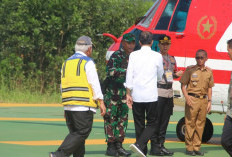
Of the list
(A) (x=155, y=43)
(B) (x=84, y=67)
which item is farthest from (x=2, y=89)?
(B) (x=84, y=67)

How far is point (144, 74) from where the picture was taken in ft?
32.0

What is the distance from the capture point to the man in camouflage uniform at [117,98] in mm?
10711

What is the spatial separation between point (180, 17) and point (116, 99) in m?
2.75

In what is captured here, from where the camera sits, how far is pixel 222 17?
12.3 metres

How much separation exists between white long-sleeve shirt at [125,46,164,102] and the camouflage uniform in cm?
84

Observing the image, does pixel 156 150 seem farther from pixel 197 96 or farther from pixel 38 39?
pixel 38 39

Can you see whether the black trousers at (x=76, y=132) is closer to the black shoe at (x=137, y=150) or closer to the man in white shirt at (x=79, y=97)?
the man in white shirt at (x=79, y=97)

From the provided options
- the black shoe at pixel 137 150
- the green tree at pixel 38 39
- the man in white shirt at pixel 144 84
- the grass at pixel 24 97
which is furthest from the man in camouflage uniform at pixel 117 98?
the green tree at pixel 38 39

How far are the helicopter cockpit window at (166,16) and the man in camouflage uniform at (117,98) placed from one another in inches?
88.2

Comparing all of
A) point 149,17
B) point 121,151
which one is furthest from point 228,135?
point 149,17

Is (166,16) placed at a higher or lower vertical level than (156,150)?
higher

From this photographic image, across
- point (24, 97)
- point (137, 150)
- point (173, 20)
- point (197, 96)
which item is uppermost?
point (173, 20)

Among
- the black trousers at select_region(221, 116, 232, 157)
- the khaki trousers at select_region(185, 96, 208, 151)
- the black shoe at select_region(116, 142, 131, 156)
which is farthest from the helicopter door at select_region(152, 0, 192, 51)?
the black trousers at select_region(221, 116, 232, 157)

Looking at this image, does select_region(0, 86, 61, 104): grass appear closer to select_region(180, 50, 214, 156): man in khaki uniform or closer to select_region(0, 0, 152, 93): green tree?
select_region(0, 0, 152, 93): green tree
